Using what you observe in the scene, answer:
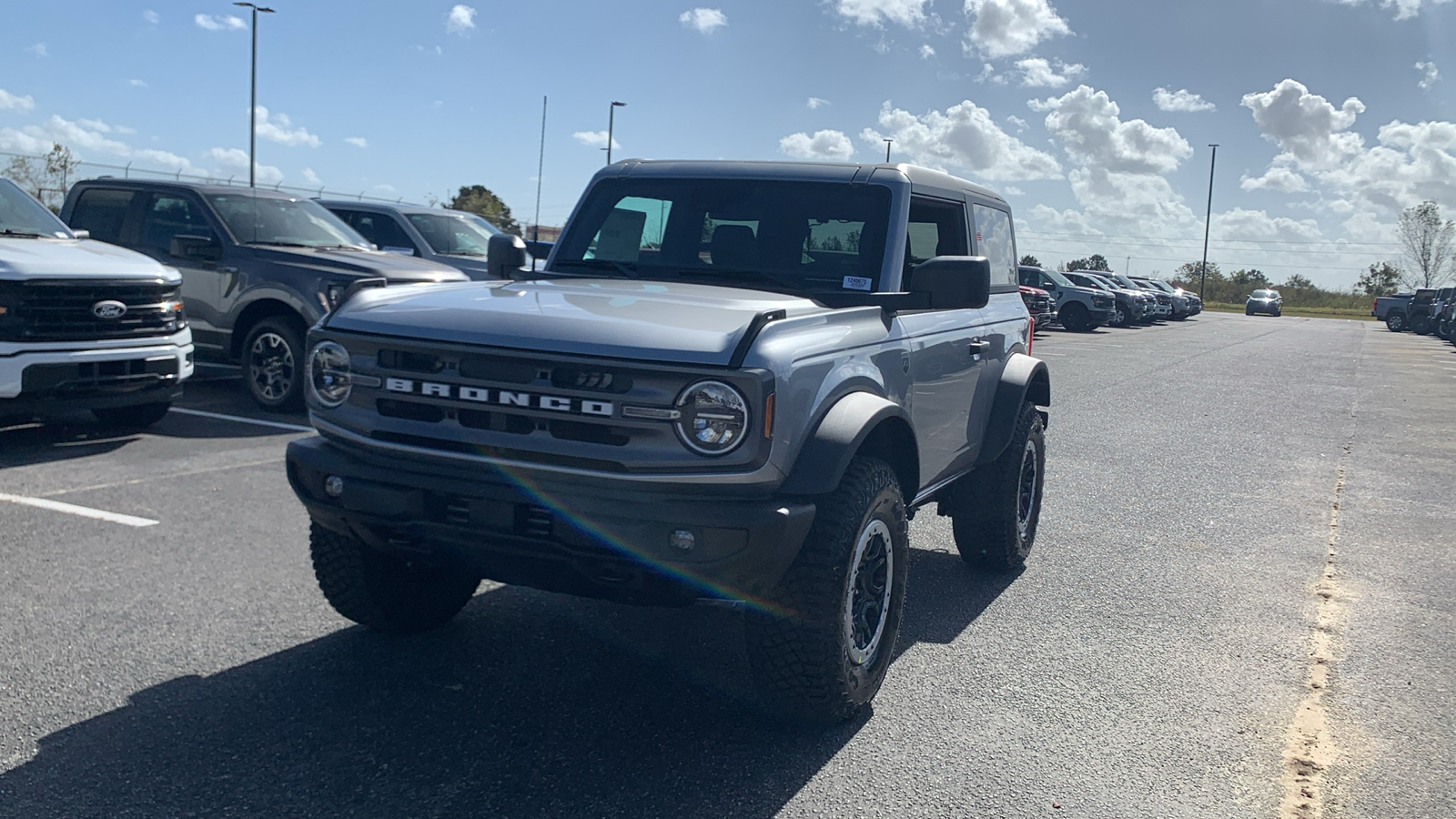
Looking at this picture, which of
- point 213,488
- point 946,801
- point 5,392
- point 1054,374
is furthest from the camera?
point 1054,374

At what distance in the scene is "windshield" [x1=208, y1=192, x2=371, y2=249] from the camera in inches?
422

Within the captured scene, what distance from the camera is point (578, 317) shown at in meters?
3.66

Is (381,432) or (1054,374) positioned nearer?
(381,432)

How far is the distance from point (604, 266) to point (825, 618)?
79.8 inches

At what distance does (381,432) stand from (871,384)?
159cm

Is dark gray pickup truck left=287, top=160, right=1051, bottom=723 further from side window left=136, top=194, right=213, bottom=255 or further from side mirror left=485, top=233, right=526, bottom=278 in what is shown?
side window left=136, top=194, right=213, bottom=255

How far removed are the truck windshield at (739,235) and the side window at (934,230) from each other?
18 cm

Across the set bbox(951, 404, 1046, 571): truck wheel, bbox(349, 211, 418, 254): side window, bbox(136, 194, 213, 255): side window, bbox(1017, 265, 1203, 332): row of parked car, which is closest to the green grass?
bbox(1017, 265, 1203, 332): row of parked car

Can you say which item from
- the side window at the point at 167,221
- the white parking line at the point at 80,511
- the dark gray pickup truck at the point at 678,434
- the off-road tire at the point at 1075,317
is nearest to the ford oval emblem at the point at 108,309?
the white parking line at the point at 80,511

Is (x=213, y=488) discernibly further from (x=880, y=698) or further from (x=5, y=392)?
(x=880, y=698)

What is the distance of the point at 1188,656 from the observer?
480 cm

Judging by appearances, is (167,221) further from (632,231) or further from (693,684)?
(693,684)

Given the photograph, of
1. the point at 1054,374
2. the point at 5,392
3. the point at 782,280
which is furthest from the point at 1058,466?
the point at 1054,374

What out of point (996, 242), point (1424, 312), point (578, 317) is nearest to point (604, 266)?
point (578, 317)
